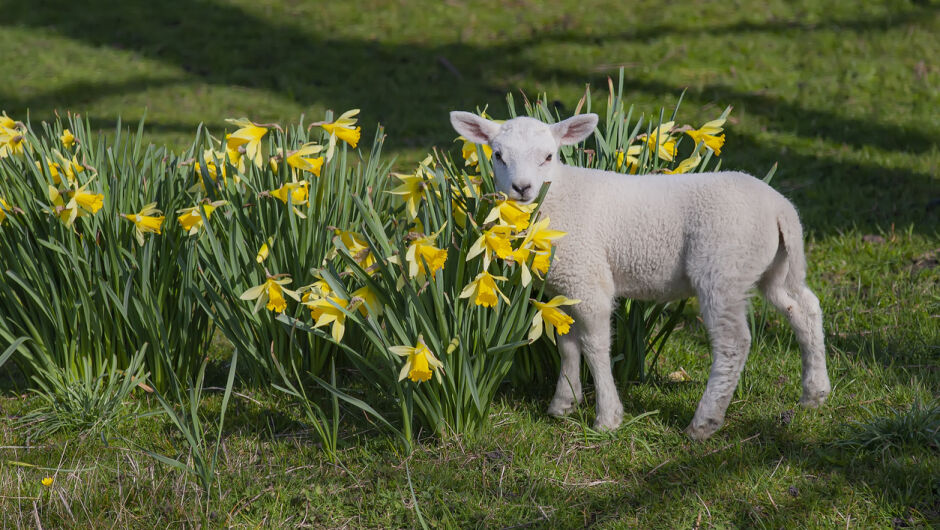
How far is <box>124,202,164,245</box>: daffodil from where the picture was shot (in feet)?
10.3

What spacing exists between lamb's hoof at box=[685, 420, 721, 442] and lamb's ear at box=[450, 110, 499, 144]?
1211 millimetres

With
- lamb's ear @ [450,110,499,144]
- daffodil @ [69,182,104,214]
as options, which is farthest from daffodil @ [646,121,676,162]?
daffodil @ [69,182,104,214]

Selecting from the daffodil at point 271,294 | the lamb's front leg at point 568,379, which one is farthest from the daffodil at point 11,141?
A: the lamb's front leg at point 568,379

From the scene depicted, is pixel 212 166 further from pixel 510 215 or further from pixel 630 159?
pixel 630 159

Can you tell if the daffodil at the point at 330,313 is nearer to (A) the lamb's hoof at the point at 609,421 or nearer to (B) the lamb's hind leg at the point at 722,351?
(A) the lamb's hoof at the point at 609,421

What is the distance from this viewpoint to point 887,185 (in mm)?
5656

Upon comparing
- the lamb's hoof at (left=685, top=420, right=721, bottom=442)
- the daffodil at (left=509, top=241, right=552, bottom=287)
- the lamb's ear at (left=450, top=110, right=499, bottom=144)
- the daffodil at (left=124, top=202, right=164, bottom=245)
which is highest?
the lamb's ear at (left=450, top=110, right=499, bottom=144)

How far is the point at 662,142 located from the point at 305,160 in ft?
4.63

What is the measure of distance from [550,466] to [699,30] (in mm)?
6809

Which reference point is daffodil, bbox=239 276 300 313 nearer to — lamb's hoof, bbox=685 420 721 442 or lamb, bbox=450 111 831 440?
lamb, bbox=450 111 831 440

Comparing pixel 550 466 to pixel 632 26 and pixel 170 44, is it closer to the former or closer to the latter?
pixel 632 26

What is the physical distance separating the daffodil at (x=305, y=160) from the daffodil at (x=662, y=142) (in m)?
1.29

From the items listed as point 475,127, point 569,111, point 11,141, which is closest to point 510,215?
point 475,127

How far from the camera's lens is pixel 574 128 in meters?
2.99
